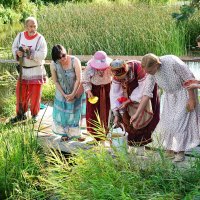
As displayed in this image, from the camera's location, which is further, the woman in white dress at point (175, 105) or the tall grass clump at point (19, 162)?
the woman in white dress at point (175, 105)

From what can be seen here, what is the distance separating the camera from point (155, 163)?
404 centimetres

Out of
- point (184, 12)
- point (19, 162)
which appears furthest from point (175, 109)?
point (184, 12)

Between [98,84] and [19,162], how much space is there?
4.28 ft

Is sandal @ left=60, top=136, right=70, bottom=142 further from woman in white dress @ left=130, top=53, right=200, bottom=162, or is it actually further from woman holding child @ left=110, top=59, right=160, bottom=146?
woman in white dress @ left=130, top=53, right=200, bottom=162

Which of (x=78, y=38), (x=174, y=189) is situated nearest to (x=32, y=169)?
(x=174, y=189)

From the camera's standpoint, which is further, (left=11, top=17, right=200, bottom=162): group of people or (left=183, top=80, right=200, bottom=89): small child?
(left=11, top=17, right=200, bottom=162): group of people

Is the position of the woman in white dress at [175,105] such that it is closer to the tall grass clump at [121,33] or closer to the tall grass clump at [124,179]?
the tall grass clump at [124,179]

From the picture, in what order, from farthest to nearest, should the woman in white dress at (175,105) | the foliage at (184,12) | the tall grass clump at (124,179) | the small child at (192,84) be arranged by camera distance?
the woman in white dress at (175,105) → the small child at (192,84) → the tall grass clump at (124,179) → the foliage at (184,12)

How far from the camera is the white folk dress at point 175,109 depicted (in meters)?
4.66

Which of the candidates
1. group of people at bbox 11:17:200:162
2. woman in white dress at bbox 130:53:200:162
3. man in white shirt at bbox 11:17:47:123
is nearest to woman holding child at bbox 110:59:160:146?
group of people at bbox 11:17:200:162

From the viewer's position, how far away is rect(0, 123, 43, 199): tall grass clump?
14.8ft

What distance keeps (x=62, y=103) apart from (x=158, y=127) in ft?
4.57

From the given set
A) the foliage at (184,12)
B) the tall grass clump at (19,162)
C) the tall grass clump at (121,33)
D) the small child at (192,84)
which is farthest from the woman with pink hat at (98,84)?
the tall grass clump at (121,33)

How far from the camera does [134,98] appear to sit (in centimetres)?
497
